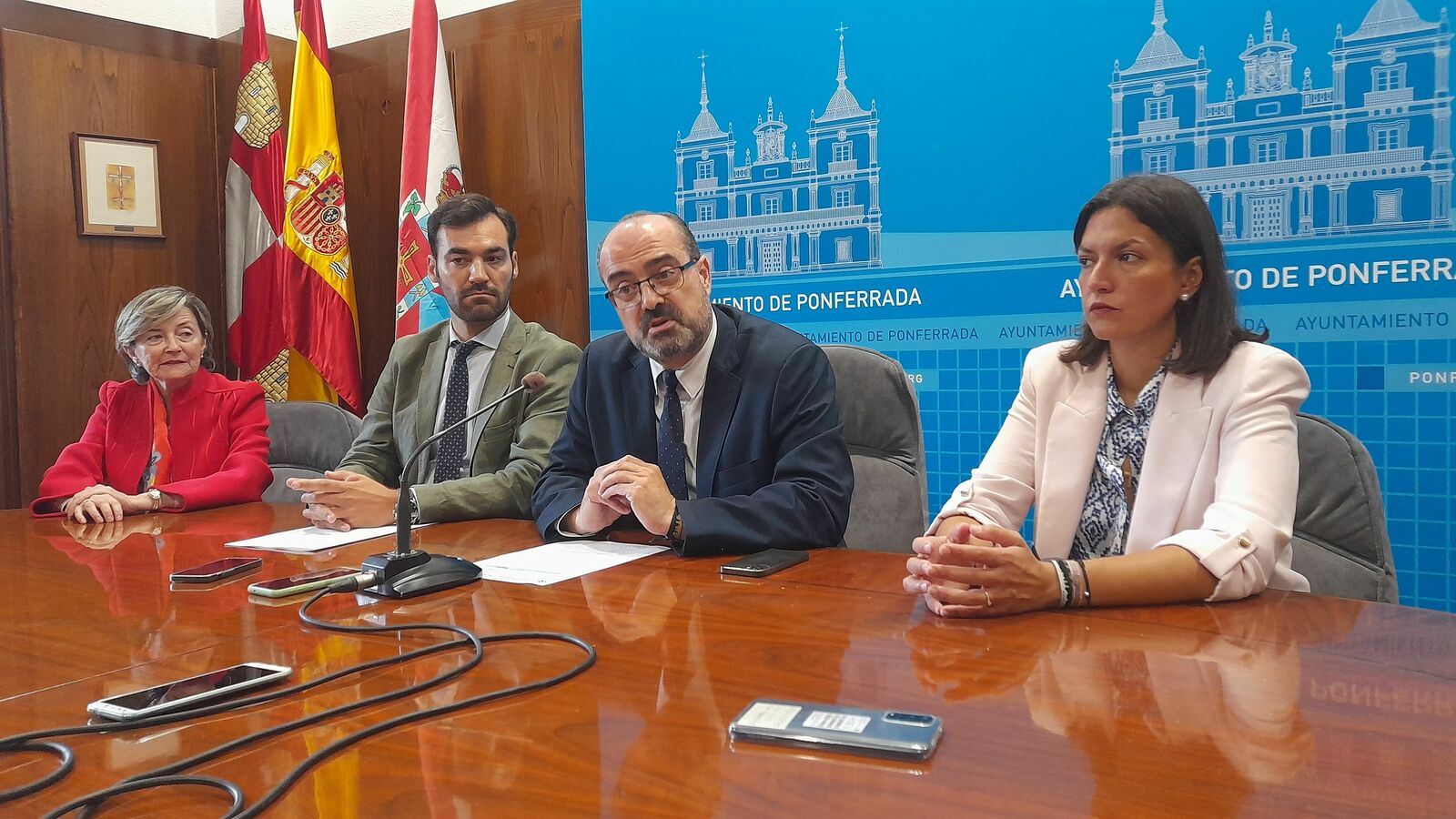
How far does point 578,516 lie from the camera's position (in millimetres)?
1943

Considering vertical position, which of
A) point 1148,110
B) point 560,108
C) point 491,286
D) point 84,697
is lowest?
point 84,697

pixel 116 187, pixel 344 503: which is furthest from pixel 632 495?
pixel 116 187

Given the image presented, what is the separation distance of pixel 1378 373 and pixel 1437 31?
793 mm

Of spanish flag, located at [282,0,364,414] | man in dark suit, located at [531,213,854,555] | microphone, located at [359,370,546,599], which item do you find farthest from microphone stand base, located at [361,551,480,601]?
spanish flag, located at [282,0,364,414]

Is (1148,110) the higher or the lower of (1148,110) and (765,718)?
the higher

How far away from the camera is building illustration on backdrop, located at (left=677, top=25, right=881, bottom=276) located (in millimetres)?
3238

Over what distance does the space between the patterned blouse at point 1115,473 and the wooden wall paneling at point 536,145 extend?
2471 mm

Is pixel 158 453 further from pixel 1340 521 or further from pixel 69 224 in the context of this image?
pixel 1340 521

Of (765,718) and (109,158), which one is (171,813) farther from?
(109,158)

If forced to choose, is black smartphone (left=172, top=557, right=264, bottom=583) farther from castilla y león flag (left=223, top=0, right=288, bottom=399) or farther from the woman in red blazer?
castilla y león flag (left=223, top=0, right=288, bottom=399)

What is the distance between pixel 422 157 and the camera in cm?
394

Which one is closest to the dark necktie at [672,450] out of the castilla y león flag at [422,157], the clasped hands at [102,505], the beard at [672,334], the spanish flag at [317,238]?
the beard at [672,334]

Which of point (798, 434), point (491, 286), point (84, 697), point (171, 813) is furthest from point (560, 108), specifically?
point (171, 813)

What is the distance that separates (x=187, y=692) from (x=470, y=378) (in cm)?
184
